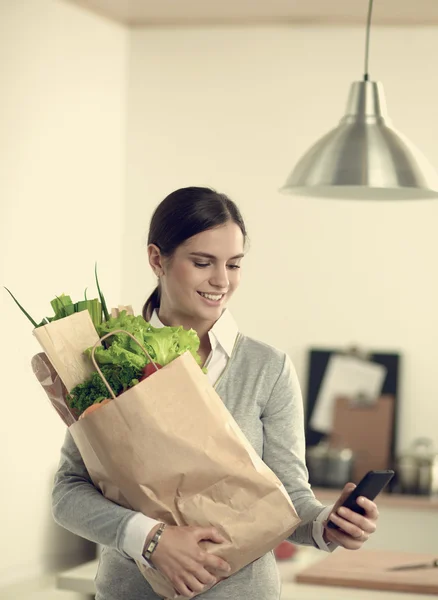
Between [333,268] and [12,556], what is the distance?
75.6 inches

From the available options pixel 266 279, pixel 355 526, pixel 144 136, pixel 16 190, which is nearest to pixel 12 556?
pixel 16 190

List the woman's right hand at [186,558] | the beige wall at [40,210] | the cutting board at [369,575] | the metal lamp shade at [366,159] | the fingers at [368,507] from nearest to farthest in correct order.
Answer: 1. the woman's right hand at [186,558]
2. the fingers at [368,507]
3. the metal lamp shade at [366,159]
4. the cutting board at [369,575]
5. the beige wall at [40,210]

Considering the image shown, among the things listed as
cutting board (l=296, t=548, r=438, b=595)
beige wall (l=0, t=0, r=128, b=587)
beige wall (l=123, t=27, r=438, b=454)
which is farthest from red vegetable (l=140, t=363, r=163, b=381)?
beige wall (l=123, t=27, r=438, b=454)

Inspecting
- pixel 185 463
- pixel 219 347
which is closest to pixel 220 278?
pixel 219 347

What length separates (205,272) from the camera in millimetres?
1654

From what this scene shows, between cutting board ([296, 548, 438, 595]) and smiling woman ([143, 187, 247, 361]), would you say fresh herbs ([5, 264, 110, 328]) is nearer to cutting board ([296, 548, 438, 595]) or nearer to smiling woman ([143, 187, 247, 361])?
smiling woman ([143, 187, 247, 361])

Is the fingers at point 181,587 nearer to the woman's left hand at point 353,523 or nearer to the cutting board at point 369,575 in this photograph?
the woman's left hand at point 353,523

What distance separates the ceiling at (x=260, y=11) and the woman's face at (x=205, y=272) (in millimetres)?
2583

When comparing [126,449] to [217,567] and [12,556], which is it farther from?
[12,556]

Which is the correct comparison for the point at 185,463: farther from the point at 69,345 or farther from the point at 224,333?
the point at 224,333

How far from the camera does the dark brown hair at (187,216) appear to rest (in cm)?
170

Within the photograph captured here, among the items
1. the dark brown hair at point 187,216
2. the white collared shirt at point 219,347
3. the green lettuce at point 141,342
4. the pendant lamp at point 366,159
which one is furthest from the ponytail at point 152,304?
the pendant lamp at point 366,159

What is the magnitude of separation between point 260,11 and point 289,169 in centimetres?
72

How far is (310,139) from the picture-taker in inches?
173
